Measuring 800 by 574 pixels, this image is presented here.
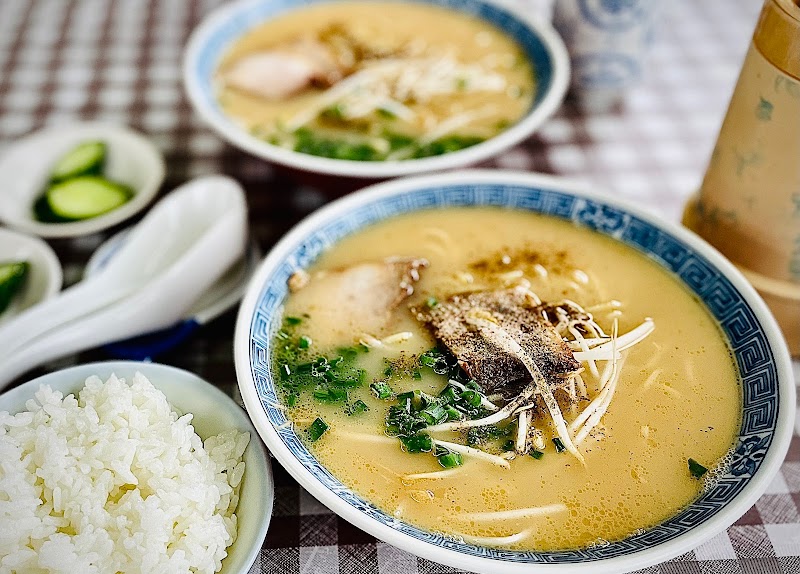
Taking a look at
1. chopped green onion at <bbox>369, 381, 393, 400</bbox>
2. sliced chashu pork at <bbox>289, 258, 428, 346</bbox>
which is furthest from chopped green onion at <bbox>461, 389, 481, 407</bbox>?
sliced chashu pork at <bbox>289, 258, 428, 346</bbox>

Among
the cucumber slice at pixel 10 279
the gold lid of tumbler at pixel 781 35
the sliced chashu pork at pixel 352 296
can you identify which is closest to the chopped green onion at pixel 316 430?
the sliced chashu pork at pixel 352 296

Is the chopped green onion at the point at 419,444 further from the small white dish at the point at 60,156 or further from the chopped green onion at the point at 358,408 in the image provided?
the small white dish at the point at 60,156

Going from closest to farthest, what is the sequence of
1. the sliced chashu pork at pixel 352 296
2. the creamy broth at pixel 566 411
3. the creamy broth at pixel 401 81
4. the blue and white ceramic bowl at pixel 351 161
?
1. the creamy broth at pixel 566 411
2. the sliced chashu pork at pixel 352 296
3. the blue and white ceramic bowl at pixel 351 161
4. the creamy broth at pixel 401 81

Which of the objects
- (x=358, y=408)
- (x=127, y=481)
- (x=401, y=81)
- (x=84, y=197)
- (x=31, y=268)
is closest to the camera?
(x=127, y=481)

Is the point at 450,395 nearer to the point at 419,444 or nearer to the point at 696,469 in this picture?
the point at 419,444

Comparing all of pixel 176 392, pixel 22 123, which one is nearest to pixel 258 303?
pixel 176 392

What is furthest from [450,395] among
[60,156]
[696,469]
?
[60,156]

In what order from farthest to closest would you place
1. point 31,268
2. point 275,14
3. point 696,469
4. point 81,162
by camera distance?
1. point 275,14
2. point 81,162
3. point 31,268
4. point 696,469
